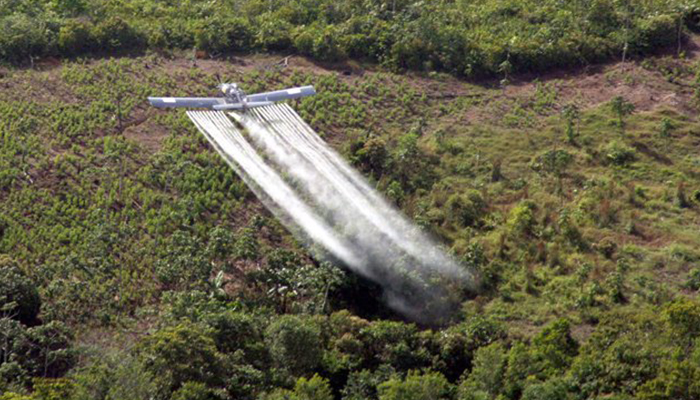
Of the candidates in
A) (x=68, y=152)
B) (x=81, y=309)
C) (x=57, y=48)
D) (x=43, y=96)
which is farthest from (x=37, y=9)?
(x=81, y=309)

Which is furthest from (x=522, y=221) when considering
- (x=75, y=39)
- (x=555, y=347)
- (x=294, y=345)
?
(x=75, y=39)

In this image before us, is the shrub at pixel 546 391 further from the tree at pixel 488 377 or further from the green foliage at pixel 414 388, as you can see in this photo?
the green foliage at pixel 414 388

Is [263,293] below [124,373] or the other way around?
below

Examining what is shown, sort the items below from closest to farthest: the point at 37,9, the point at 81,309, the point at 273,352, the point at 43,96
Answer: the point at 273,352, the point at 81,309, the point at 43,96, the point at 37,9

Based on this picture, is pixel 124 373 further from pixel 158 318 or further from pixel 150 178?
pixel 150 178

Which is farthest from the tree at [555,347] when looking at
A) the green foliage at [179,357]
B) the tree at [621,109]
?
the tree at [621,109]

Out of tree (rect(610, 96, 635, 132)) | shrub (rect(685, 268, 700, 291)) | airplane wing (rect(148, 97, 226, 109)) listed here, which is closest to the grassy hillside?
shrub (rect(685, 268, 700, 291))

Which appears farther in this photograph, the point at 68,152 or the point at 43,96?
the point at 43,96
